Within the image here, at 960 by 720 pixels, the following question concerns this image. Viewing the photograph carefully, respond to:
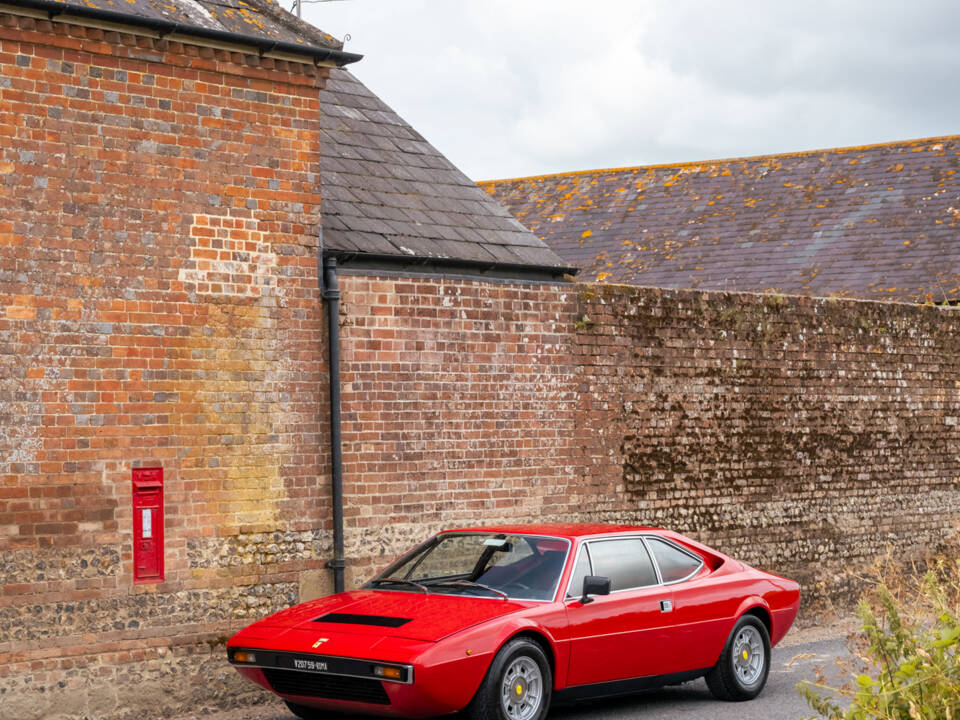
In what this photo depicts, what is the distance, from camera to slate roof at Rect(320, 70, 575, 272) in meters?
11.5

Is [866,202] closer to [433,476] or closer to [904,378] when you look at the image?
[904,378]

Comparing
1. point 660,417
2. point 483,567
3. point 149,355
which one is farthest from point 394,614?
point 660,417

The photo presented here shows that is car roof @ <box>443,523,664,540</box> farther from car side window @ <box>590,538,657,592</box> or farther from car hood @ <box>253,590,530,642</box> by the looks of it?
car hood @ <box>253,590,530,642</box>

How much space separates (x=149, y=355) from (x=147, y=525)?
4.25ft

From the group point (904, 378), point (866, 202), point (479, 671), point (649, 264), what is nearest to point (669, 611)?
point (479, 671)

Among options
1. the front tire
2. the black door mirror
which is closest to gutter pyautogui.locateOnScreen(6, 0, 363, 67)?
the black door mirror

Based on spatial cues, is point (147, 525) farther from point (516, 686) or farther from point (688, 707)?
point (688, 707)

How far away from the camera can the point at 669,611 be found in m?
8.77

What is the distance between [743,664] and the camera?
9.33 metres

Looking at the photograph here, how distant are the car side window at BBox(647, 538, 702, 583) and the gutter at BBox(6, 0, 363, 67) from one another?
15.5 feet

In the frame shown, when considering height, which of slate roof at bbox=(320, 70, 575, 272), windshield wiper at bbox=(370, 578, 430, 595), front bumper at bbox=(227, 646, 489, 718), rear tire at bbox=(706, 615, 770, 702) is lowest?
rear tire at bbox=(706, 615, 770, 702)

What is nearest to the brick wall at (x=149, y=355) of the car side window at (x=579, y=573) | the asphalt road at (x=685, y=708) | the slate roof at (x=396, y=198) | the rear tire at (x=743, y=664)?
the asphalt road at (x=685, y=708)

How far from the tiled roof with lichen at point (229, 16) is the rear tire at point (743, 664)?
19.3 ft

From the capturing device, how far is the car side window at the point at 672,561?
904 cm
